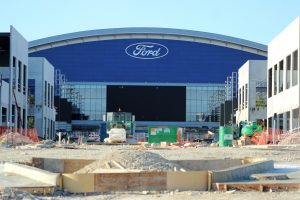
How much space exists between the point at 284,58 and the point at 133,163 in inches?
1539

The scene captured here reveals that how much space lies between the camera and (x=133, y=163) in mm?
15578

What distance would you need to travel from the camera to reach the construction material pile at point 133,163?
50.7 feet

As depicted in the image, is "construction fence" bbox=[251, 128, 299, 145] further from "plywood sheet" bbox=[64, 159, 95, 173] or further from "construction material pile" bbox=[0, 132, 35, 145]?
"plywood sheet" bbox=[64, 159, 95, 173]

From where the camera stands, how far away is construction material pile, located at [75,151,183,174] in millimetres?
15465

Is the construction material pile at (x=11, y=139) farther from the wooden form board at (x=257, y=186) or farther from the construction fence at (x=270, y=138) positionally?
the wooden form board at (x=257, y=186)

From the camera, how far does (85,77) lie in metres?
88.1

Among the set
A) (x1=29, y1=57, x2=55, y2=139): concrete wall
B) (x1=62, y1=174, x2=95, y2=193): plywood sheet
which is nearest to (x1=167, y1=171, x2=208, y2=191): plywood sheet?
(x1=62, y1=174, x2=95, y2=193): plywood sheet

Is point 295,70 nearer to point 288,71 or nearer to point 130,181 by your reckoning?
point 288,71

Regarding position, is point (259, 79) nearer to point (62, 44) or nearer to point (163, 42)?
point (163, 42)

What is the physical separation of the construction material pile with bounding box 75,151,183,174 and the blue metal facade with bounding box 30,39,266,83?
71.0 metres

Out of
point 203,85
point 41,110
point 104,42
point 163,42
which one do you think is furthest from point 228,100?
point 41,110

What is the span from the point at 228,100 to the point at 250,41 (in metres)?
9.45

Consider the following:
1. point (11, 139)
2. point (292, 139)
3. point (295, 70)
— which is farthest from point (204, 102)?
point (11, 139)

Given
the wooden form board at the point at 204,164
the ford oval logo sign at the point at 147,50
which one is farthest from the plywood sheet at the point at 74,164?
the ford oval logo sign at the point at 147,50
